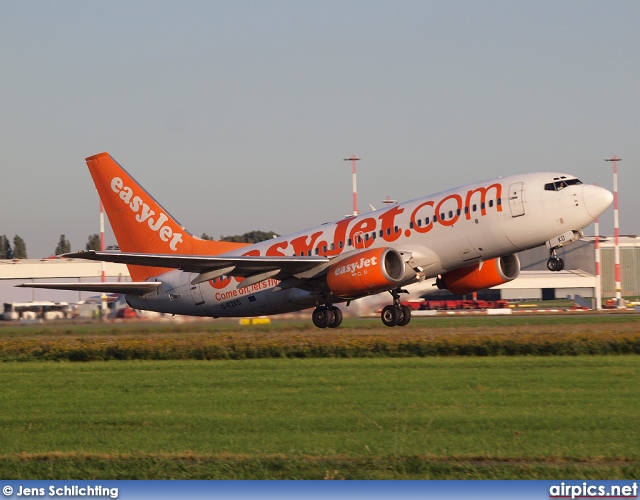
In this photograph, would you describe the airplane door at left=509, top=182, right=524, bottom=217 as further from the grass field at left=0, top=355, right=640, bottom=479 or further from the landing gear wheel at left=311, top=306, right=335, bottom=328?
the grass field at left=0, top=355, right=640, bottom=479

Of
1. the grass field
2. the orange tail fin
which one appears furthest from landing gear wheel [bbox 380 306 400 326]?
the grass field

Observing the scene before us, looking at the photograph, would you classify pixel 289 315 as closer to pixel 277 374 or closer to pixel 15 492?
pixel 277 374

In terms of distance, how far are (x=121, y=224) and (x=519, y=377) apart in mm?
22906

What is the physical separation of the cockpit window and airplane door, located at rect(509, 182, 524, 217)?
2.86 ft

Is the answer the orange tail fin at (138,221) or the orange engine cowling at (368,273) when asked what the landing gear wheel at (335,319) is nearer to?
the orange engine cowling at (368,273)

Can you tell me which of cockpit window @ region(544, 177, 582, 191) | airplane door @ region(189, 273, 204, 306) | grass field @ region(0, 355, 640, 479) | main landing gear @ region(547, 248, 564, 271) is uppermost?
cockpit window @ region(544, 177, 582, 191)

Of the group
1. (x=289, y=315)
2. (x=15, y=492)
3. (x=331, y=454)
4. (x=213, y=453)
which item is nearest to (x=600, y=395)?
(x=331, y=454)

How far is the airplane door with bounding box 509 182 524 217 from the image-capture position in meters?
29.3

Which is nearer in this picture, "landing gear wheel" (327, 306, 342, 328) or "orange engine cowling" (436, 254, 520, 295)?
"orange engine cowling" (436, 254, 520, 295)

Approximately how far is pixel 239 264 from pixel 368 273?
15.2ft

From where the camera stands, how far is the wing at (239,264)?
30.5 meters

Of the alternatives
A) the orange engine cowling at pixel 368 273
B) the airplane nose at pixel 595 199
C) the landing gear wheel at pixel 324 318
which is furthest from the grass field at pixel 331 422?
the landing gear wheel at pixel 324 318

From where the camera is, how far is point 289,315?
39750mm

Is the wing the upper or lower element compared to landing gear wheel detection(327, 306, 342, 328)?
upper
